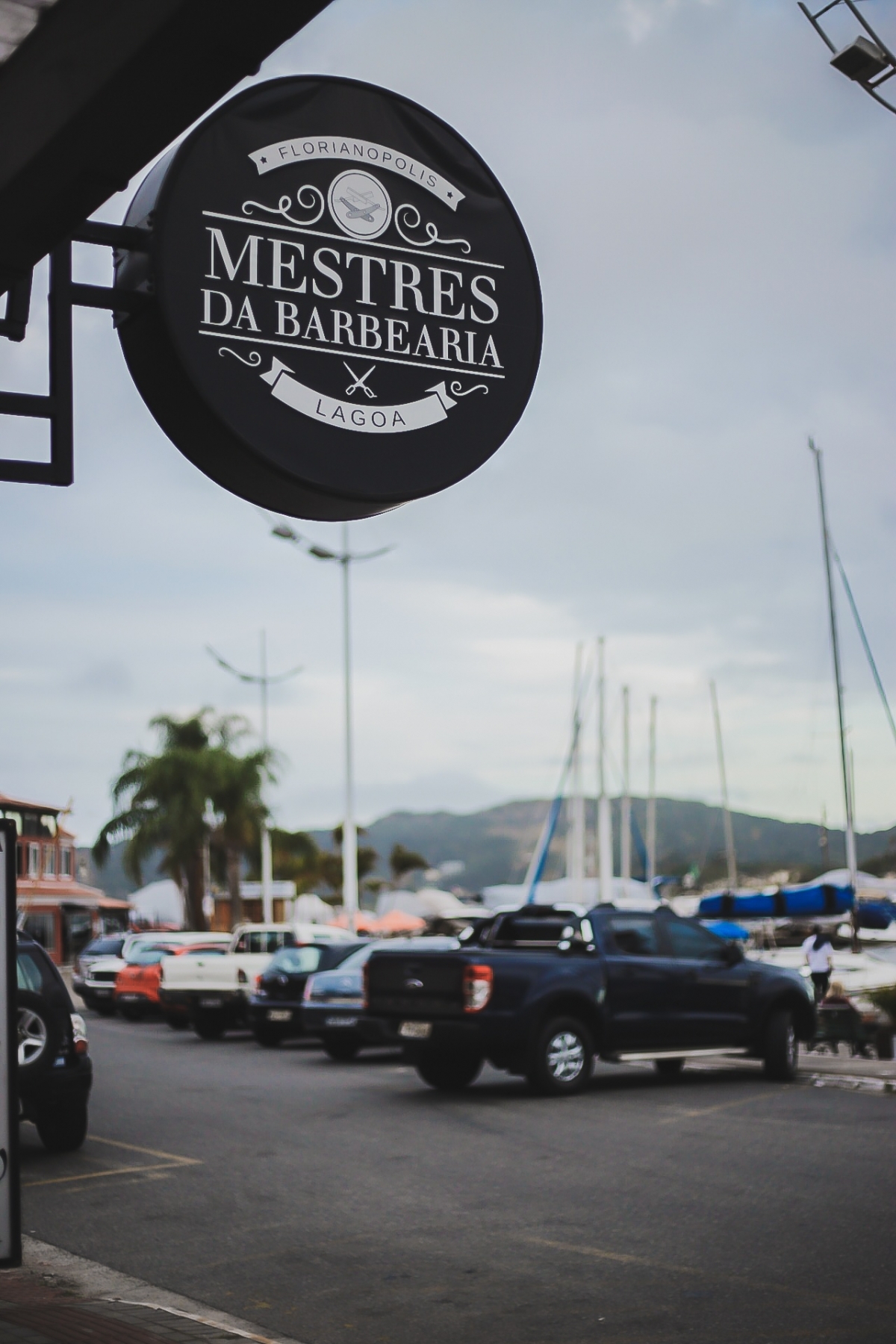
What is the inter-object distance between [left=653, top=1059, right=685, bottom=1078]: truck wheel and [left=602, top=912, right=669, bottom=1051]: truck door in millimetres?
1686

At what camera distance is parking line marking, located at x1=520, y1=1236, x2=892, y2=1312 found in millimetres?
6652

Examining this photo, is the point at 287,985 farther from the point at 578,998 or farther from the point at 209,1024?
the point at 578,998

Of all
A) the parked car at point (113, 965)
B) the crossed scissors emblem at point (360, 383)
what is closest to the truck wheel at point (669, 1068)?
the crossed scissors emblem at point (360, 383)

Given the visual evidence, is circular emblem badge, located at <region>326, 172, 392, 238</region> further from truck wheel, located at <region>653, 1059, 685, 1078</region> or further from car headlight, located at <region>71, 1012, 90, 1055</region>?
truck wheel, located at <region>653, 1059, 685, 1078</region>

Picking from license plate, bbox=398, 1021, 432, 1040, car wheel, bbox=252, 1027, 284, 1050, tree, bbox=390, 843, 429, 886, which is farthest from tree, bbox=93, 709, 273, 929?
tree, bbox=390, 843, 429, 886

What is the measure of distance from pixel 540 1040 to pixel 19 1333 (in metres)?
8.75

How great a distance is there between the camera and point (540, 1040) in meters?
14.1

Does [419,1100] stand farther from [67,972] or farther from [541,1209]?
[67,972]

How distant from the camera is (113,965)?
30547mm

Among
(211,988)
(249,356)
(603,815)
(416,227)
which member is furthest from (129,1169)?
(603,815)

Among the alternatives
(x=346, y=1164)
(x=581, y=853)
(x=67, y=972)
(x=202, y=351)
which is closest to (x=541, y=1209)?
(x=346, y=1164)

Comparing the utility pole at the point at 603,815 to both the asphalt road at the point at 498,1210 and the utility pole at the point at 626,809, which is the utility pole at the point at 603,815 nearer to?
the utility pole at the point at 626,809

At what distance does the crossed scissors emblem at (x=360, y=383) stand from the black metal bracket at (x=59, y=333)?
79 cm

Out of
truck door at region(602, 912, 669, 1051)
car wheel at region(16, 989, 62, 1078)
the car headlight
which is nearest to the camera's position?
car wheel at region(16, 989, 62, 1078)
